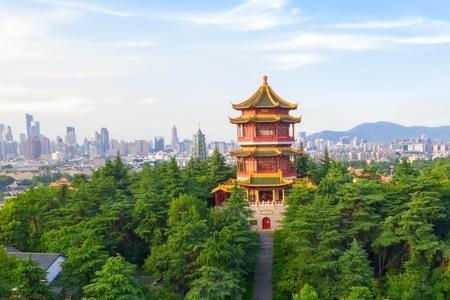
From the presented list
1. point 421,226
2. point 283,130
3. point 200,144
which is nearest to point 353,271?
point 421,226

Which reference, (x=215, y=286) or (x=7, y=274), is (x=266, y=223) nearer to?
(x=215, y=286)

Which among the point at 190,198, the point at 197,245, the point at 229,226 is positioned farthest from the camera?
the point at 190,198

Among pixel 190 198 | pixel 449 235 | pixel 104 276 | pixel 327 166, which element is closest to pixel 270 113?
pixel 327 166

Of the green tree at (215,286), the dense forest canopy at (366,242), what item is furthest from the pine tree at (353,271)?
the green tree at (215,286)

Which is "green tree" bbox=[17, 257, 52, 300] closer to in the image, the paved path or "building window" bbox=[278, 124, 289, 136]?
the paved path

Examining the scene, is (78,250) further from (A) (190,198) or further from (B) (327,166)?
(B) (327,166)

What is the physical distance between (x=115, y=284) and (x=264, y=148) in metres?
17.7

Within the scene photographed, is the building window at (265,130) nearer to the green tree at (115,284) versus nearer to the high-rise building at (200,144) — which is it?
the green tree at (115,284)

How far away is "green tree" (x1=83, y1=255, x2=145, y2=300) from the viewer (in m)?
16.4

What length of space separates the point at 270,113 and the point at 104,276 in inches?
731

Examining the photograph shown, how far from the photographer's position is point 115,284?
1666 centimetres

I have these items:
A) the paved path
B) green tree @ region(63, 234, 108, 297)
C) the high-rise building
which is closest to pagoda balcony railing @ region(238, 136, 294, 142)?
the paved path

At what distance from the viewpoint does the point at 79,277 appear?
1923 cm

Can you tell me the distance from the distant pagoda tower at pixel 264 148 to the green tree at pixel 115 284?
15.0 meters
